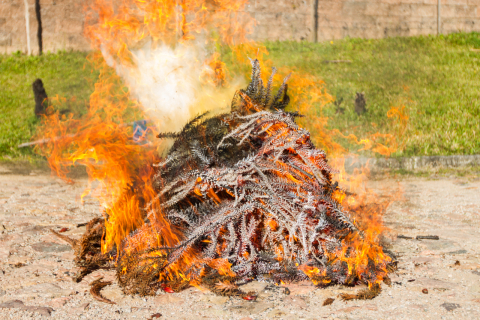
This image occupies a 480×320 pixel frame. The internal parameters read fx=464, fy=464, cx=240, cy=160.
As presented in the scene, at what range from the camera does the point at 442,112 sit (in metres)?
10.4

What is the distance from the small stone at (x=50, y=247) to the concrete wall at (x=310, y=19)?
1166 centimetres

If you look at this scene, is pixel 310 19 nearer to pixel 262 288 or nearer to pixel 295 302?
pixel 262 288

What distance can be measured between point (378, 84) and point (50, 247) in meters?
10.1

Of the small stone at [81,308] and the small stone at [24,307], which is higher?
the small stone at [24,307]

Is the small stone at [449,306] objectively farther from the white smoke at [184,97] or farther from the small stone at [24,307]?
the small stone at [24,307]

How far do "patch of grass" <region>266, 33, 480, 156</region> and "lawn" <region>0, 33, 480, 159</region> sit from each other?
0.06 ft

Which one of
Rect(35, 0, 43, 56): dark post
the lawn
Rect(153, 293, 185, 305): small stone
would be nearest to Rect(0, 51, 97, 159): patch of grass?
the lawn

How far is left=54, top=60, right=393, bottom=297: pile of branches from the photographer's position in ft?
11.2

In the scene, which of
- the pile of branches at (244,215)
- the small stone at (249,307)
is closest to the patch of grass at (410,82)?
the pile of branches at (244,215)

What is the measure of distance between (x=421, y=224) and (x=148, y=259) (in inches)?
124

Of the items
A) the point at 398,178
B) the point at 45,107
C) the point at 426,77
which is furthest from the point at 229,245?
the point at 426,77

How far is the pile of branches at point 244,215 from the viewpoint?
3.41 m

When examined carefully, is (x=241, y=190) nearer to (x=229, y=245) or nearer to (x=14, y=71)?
(x=229, y=245)

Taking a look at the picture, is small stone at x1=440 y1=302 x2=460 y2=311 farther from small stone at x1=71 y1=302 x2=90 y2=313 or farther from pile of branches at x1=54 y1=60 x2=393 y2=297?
small stone at x1=71 y1=302 x2=90 y2=313
